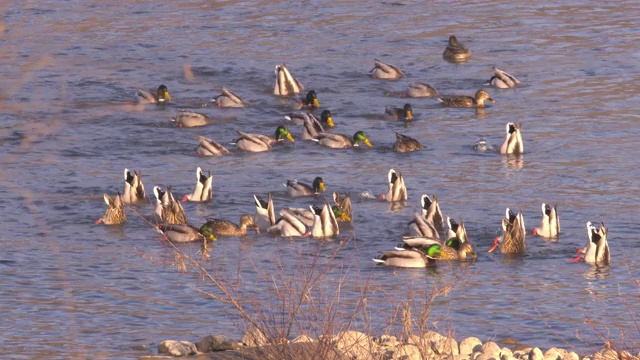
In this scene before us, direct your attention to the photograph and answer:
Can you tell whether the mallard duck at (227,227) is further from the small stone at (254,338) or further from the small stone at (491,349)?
the small stone at (491,349)

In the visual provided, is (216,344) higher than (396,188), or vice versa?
(216,344)

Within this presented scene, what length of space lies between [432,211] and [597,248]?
10.1ft

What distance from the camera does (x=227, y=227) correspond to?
2097 centimetres

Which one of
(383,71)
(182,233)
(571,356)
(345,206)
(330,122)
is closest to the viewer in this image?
(571,356)

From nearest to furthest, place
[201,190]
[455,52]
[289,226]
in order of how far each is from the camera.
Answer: [289,226] < [201,190] < [455,52]

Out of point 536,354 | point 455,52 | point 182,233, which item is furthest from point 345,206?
point 455,52

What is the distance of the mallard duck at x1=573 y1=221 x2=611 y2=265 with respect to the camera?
1918 cm

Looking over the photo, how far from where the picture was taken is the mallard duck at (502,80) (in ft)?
98.0

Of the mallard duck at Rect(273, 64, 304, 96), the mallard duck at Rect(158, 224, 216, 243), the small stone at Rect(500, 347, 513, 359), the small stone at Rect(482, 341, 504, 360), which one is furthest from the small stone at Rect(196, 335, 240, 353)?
the mallard duck at Rect(273, 64, 304, 96)

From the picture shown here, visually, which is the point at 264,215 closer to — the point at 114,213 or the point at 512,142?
the point at 114,213

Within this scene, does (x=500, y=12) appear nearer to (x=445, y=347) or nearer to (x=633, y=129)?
(x=633, y=129)

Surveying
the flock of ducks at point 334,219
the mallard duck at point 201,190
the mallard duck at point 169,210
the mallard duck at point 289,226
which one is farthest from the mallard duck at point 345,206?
the mallard duck at point 169,210

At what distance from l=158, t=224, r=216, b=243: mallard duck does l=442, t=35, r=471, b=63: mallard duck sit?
12927 millimetres

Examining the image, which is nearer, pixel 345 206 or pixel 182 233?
pixel 182 233
